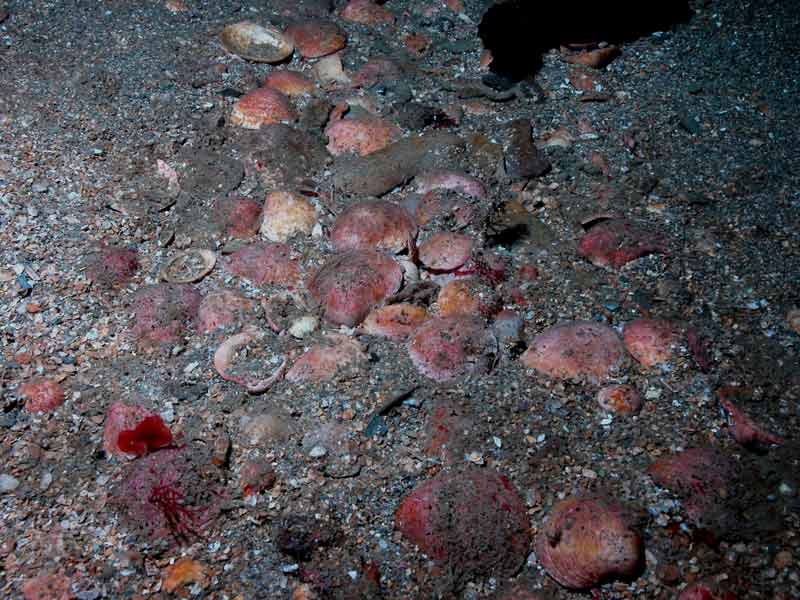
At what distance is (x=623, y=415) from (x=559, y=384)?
197 millimetres

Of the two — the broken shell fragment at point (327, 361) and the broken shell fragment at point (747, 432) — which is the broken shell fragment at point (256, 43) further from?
the broken shell fragment at point (747, 432)

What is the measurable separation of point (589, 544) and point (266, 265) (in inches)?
53.1

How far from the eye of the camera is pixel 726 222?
7.93 ft

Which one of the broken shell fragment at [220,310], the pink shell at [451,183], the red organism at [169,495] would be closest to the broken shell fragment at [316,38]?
the pink shell at [451,183]

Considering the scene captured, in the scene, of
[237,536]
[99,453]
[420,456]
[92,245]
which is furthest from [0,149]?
[420,456]

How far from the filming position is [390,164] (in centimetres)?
261

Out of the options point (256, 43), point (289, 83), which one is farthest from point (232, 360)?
point (256, 43)

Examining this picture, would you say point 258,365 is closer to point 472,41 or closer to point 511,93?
point 511,93

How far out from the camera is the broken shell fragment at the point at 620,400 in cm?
188

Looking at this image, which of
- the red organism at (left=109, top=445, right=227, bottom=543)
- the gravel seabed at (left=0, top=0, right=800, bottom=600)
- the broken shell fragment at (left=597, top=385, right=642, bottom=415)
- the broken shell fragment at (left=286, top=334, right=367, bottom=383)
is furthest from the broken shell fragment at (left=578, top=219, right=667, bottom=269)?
the red organism at (left=109, top=445, right=227, bottom=543)

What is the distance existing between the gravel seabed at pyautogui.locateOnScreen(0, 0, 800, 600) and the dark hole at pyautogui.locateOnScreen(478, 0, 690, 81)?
0.09 metres

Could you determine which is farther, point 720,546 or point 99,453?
point 99,453

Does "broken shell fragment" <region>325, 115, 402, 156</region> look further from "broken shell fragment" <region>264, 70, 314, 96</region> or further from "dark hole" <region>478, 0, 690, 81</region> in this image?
"dark hole" <region>478, 0, 690, 81</region>

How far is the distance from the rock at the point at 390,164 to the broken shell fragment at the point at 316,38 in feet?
2.50
